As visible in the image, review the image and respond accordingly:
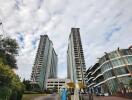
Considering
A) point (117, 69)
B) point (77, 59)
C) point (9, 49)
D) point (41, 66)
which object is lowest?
point (9, 49)

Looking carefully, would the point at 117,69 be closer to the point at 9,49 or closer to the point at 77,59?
the point at 9,49

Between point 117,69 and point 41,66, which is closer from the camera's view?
point 117,69

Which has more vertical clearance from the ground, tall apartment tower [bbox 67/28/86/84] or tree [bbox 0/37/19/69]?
tall apartment tower [bbox 67/28/86/84]

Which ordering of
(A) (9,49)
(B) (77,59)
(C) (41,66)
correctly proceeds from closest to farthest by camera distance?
(A) (9,49) → (B) (77,59) → (C) (41,66)

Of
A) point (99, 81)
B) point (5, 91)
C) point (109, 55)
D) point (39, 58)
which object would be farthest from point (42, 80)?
point (5, 91)

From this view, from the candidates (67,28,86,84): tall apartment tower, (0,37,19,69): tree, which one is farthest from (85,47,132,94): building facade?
(67,28,86,84): tall apartment tower

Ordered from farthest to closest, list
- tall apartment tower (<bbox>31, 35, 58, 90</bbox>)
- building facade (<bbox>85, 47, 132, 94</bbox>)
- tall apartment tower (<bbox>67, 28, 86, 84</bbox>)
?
1. tall apartment tower (<bbox>31, 35, 58, 90</bbox>)
2. tall apartment tower (<bbox>67, 28, 86, 84</bbox>)
3. building facade (<bbox>85, 47, 132, 94</bbox>)

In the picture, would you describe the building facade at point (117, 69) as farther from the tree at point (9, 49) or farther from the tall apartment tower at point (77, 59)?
the tall apartment tower at point (77, 59)

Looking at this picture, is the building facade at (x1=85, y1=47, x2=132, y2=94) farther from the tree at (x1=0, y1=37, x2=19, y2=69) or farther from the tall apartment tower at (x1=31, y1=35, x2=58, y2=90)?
the tall apartment tower at (x1=31, y1=35, x2=58, y2=90)

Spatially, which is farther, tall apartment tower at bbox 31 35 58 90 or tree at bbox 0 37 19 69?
tall apartment tower at bbox 31 35 58 90

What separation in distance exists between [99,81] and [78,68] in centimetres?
6631

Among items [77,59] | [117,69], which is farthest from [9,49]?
[77,59]

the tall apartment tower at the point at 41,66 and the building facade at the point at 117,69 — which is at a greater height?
the tall apartment tower at the point at 41,66

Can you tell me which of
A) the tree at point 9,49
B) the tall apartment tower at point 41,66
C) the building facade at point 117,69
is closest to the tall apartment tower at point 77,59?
the tall apartment tower at point 41,66
